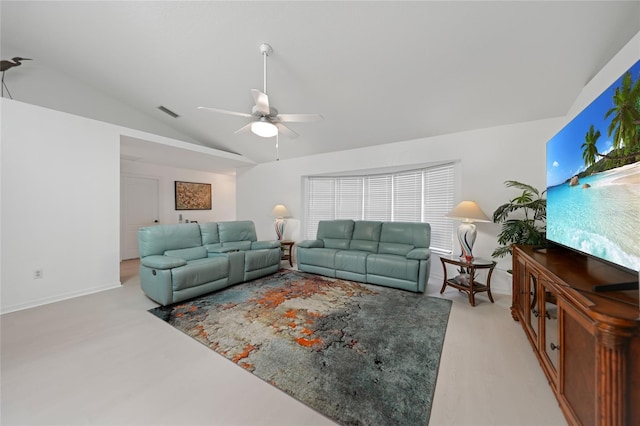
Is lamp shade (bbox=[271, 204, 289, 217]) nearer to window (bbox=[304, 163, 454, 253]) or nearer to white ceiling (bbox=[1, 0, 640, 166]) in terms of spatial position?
window (bbox=[304, 163, 454, 253])

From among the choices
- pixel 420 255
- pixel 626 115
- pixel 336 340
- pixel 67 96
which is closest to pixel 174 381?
pixel 336 340

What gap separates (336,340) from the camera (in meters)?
2.08

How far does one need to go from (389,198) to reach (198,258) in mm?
3677

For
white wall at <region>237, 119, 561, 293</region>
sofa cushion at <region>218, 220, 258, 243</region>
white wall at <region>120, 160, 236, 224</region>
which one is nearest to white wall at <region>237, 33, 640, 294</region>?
white wall at <region>237, 119, 561, 293</region>

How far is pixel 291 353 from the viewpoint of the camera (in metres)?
1.89

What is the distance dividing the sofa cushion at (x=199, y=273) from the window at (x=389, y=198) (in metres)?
2.53

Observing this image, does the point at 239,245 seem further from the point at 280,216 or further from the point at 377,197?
the point at 377,197

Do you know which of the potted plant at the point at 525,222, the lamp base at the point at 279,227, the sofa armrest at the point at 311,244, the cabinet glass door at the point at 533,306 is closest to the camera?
the cabinet glass door at the point at 533,306

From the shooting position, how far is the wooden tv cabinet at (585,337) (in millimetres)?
859

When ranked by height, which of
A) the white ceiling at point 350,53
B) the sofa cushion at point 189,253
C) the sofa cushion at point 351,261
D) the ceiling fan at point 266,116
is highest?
the white ceiling at point 350,53

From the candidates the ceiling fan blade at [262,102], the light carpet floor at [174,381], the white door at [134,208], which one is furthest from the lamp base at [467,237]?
the white door at [134,208]

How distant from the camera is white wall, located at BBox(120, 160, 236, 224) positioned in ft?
18.2

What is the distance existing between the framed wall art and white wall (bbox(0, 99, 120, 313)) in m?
2.76

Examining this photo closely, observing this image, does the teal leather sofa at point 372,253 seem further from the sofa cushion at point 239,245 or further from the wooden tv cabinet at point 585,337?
the wooden tv cabinet at point 585,337
